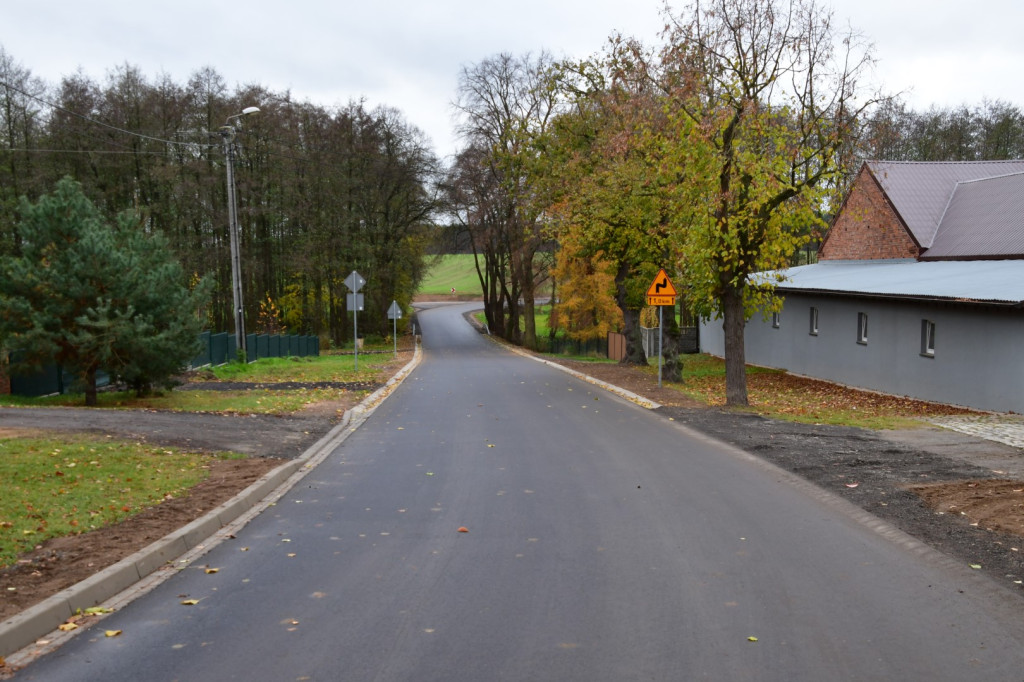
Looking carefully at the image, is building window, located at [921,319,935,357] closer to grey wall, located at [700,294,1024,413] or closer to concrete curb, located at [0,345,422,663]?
grey wall, located at [700,294,1024,413]

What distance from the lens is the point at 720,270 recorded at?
18078 millimetres

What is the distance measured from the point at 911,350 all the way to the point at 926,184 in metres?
10.6

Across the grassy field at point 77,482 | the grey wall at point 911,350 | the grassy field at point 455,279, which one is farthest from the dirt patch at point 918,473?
the grassy field at point 455,279

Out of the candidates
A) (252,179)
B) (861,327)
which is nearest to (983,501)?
(861,327)

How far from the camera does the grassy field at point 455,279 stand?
13312cm

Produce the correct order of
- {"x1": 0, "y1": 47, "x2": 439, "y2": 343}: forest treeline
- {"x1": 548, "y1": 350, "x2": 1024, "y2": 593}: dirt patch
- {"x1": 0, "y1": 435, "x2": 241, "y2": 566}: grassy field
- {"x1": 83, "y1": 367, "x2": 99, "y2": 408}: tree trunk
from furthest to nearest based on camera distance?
{"x1": 0, "y1": 47, "x2": 439, "y2": 343}: forest treeline
{"x1": 83, "y1": 367, "x2": 99, "y2": 408}: tree trunk
{"x1": 548, "y1": 350, "x2": 1024, "y2": 593}: dirt patch
{"x1": 0, "y1": 435, "x2": 241, "y2": 566}: grassy field

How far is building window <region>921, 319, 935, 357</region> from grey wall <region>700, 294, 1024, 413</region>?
161 millimetres

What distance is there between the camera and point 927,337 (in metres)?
21.4

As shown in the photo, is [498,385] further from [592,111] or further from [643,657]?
[643,657]

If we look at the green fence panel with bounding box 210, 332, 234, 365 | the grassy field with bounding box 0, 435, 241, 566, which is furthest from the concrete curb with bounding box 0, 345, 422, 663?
the green fence panel with bounding box 210, 332, 234, 365

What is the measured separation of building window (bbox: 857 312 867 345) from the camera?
25.0 m

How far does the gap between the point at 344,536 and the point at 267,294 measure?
45.0 meters

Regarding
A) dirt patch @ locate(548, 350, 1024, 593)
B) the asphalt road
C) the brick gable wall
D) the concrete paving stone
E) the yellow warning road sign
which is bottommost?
the concrete paving stone

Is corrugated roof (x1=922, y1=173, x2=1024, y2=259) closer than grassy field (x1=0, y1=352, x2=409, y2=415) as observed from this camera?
No
